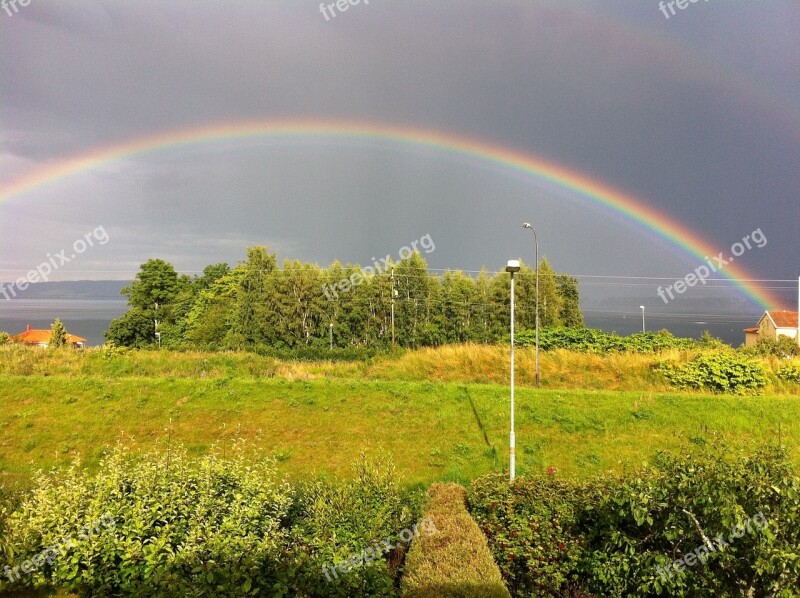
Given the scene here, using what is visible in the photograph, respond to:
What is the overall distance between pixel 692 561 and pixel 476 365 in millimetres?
21355

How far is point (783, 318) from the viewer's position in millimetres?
52625

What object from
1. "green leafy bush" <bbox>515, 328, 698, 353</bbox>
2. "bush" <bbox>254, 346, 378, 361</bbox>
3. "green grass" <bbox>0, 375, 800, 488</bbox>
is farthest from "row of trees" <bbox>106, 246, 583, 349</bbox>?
"green grass" <bbox>0, 375, 800, 488</bbox>

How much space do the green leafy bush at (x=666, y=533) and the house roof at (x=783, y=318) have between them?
57.4 m

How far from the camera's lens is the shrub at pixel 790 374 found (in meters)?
24.2

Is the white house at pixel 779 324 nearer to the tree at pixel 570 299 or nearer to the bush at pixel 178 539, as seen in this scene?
the tree at pixel 570 299

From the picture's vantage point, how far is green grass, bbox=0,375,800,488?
658 inches

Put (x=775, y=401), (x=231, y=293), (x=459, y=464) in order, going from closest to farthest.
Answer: (x=459, y=464), (x=775, y=401), (x=231, y=293)

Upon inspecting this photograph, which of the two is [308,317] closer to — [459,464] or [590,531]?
[459,464]

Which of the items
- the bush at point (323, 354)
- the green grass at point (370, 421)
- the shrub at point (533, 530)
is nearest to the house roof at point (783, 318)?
the green grass at point (370, 421)

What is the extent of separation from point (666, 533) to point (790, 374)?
79.4 feet

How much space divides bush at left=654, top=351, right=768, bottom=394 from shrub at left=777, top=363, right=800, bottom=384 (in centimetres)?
113

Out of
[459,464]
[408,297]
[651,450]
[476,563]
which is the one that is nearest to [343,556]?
[476,563]

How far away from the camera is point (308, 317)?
5006 cm

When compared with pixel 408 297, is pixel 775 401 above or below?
below
